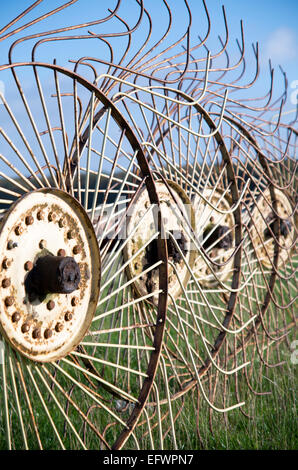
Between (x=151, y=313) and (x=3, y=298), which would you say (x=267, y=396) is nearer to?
(x=151, y=313)

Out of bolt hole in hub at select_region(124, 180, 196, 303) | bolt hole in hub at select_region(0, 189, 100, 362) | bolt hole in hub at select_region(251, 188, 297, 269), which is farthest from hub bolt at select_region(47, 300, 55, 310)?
bolt hole in hub at select_region(251, 188, 297, 269)

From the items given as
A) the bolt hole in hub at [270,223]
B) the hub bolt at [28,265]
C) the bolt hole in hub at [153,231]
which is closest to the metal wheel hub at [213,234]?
the bolt hole in hub at [153,231]

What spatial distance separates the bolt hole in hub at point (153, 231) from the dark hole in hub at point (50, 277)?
2.20ft

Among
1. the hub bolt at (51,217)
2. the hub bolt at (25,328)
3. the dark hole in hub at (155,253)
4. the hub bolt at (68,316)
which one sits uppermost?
the hub bolt at (51,217)

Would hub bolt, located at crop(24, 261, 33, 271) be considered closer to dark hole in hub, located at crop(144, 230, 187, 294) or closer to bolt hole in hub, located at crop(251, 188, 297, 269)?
dark hole in hub, located at crop(144, 230, 187, 294)

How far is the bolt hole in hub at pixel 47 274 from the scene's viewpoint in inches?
60.5

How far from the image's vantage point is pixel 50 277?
62.7 inches

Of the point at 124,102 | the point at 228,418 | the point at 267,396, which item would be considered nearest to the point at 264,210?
the point at 267,396

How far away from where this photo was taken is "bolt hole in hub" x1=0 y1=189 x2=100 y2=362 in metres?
1.54

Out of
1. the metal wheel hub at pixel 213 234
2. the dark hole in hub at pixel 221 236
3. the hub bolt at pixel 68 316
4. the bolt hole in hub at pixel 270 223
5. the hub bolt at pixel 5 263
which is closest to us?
the hub bolt at pixel 5 263

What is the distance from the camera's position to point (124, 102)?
2.35 m

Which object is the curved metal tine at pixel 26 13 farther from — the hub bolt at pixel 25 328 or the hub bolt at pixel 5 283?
the hub bolt at pixel 25 328

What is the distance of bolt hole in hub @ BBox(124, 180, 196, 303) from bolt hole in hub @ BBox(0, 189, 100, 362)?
0.50 m

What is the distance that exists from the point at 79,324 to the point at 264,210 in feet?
7.51
